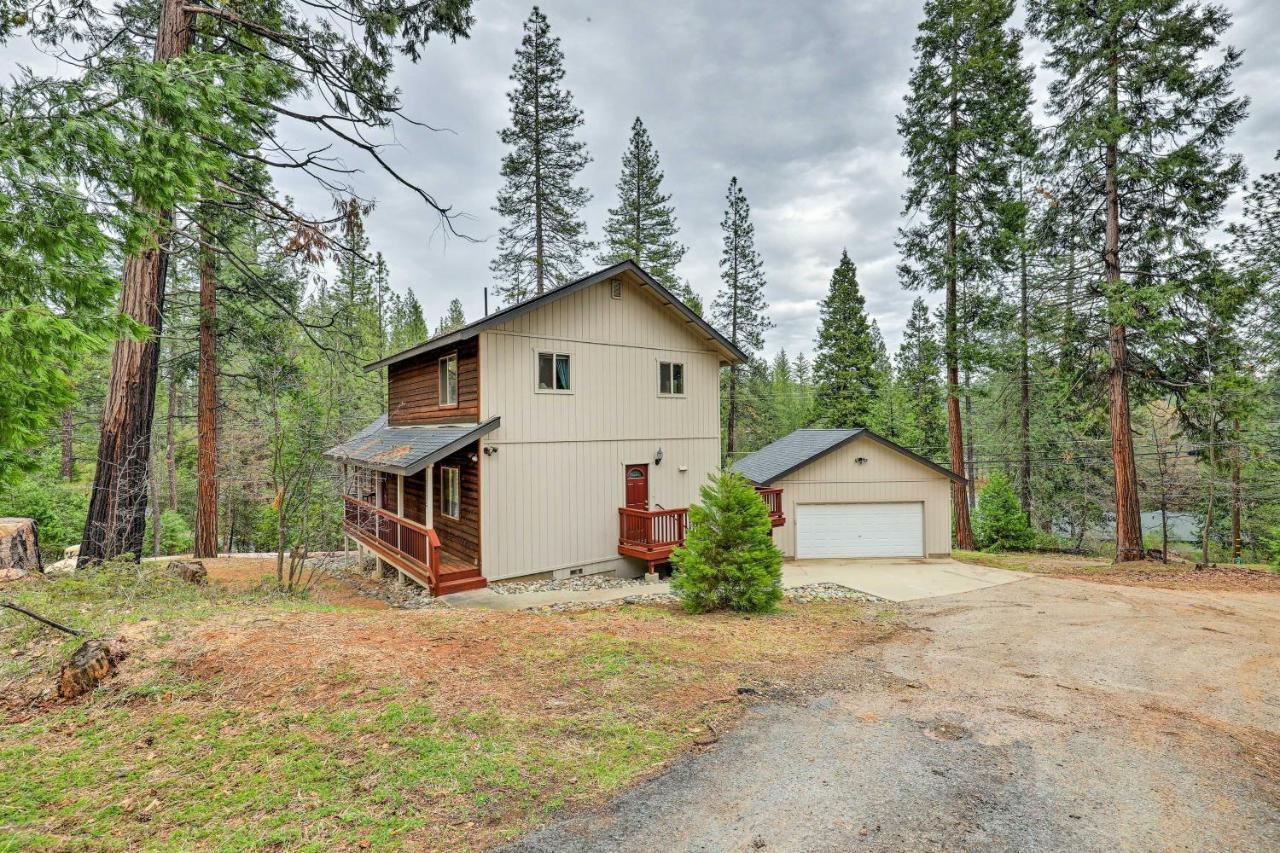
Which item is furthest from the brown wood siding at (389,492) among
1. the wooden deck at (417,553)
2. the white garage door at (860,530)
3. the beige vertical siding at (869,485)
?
the white garage door at (860,530)

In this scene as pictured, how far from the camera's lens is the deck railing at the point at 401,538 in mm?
9508

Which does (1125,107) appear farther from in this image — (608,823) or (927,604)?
(608,823)

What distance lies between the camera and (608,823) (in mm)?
3018

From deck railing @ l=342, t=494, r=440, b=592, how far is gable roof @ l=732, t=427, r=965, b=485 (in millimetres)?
7302

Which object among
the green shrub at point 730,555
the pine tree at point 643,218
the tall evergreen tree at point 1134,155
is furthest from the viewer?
the pine tree at point 643,218

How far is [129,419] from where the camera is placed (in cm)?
777

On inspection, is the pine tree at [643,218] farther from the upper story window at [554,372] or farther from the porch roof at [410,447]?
the porch roof at [410,447]

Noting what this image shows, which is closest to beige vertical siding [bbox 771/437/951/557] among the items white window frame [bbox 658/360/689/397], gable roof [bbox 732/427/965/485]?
gable roof [bbox 732/427/965/485]

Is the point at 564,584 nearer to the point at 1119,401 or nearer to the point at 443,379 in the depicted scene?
the point at 443,379

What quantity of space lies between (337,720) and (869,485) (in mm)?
13689

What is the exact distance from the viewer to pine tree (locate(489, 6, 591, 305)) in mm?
19547

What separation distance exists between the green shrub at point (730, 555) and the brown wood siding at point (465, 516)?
454cm

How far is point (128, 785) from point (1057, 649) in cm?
896

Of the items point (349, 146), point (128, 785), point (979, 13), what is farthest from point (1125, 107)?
point (128, 785)
